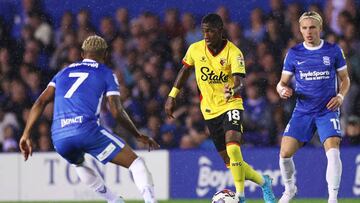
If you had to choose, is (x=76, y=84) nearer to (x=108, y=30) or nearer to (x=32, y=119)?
(x=32, y=119)

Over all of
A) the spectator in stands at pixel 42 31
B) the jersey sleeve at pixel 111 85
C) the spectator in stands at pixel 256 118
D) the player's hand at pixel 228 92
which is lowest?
the spectator in stands at pixel 256 118

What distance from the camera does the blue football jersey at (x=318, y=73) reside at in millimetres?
11344

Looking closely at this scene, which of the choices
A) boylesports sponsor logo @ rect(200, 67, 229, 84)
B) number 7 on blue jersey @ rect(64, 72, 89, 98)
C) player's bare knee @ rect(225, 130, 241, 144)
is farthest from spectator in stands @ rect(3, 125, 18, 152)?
number 7 on blue jersey @ rect(64, 72, 89, 98)

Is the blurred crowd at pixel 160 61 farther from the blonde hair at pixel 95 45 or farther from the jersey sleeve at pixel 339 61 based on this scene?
the blonde hair at pixel 95 45

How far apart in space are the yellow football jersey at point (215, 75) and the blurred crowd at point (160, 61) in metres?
4.00

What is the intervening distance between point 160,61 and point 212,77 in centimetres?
496

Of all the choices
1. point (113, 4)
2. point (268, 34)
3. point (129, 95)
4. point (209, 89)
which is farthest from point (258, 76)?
point (209, 89)

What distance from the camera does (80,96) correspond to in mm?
10148

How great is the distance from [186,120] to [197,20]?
1974 millimetres

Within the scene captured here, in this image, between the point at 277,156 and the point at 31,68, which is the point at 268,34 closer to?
the point at 277,156

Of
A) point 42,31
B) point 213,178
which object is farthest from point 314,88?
point 42,31

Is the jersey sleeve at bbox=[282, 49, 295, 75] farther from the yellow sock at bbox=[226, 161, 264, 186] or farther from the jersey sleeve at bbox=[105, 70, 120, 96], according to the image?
the jersey sleeve at bbox=[105, 70, 120, 96]

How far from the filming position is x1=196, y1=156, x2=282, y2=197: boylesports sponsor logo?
15.3 meters

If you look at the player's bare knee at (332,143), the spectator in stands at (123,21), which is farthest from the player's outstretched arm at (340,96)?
the spectator in stands at (123,21)
